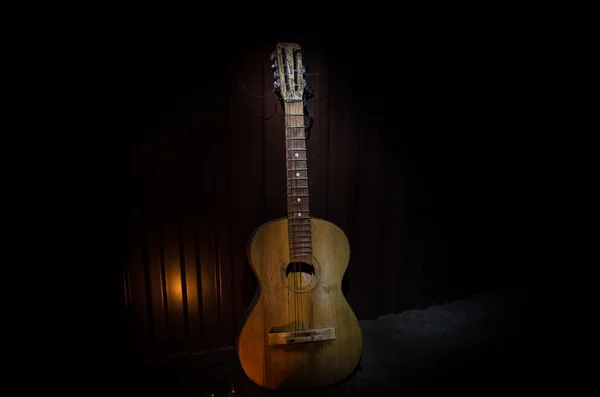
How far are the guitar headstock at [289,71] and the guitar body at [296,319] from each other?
Answer: 2.18 feet

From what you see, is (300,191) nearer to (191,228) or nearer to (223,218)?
(223,218)

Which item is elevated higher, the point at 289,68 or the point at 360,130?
the point at 289,68

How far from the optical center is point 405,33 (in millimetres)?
2105

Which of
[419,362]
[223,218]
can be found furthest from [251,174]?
[419,362]

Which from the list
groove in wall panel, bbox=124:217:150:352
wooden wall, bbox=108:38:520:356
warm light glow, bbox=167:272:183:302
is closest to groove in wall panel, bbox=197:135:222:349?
wooden wall, bbox=108:38:520:356

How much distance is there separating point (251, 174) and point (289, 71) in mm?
627

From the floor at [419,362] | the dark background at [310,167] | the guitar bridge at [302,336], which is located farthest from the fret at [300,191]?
the floor at [419,362]

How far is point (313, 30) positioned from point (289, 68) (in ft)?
1.44

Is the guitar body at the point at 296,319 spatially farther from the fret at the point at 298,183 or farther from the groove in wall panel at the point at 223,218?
the groove in wall panel at the point at 223,218

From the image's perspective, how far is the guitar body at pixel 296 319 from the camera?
1623 mm

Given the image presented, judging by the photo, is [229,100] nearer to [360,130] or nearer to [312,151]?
[312,151]

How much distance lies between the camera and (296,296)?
1.67 metres

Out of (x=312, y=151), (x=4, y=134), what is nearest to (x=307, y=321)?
(x=312, y=151)

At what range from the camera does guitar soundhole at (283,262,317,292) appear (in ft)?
5.52
